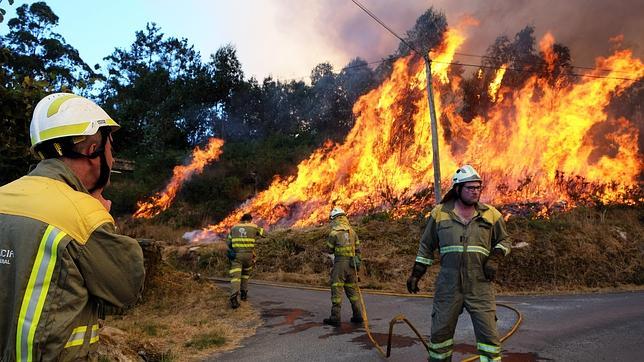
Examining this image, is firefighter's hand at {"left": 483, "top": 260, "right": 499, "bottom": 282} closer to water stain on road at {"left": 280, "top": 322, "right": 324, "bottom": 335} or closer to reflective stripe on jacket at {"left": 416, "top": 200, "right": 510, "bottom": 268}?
reflective stripe on jacket at {"left": 416, "top": 200, "right": 510, "bottom": 268}

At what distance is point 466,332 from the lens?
6.71 meters

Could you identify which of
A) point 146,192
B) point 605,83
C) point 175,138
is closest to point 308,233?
point 605,83

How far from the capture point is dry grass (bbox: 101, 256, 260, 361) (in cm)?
616

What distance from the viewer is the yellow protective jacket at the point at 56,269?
5.32 feet

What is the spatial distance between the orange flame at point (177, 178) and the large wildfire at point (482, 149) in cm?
771

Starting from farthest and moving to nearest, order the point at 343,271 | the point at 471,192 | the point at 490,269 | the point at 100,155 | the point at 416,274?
the point at 343,271, the point at 416,274, the point at 471,192, the point at 490,269, the point at 100,155

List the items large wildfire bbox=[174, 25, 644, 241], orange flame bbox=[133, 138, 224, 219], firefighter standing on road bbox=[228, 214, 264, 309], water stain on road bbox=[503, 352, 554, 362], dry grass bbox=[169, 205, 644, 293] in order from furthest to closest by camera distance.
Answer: orange flame bbox=[133, 138, 224, 219] → large wildfire bbox=[174, 25, 644, 241] → dry grass bbox=[169, 205, 644, 293] → firefighter standing on road bbox=[228, 214, 264, 309] → water stain on road bbox=[503, 352, 554, 362]

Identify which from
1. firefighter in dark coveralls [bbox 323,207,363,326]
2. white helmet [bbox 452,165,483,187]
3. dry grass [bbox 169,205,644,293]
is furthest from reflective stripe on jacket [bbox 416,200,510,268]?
dry grass [bbox 169,205,644,293]

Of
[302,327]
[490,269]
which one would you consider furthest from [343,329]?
[490,269]

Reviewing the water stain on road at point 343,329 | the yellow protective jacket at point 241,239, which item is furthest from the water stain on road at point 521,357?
the yellow protective jacket at point 241,239

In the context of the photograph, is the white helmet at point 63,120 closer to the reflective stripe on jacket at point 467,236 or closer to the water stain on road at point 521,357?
the reflective stripe on jacket at point 467,236

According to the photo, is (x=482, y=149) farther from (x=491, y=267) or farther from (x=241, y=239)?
(x=491, y=267)

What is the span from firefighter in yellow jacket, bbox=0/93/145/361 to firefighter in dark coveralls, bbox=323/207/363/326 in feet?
20.0

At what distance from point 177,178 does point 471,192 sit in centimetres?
2928
